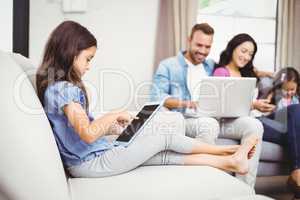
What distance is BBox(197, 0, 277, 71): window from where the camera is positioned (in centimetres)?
304

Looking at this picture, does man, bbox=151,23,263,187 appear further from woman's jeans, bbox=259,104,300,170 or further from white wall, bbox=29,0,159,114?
white wall, bbox=29,0,159,114

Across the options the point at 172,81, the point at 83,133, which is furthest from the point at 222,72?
the point at 83,133

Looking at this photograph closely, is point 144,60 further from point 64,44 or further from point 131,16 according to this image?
point 64,44

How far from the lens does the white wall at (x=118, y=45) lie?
2.63 m

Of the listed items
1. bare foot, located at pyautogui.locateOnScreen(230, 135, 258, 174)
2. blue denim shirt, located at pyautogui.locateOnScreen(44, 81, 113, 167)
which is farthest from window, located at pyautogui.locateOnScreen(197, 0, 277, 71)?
blue denim shirt, located at pyautogui.locateOnScreen(44, 81, 113, 167)

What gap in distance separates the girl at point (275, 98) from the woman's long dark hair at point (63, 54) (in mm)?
1234

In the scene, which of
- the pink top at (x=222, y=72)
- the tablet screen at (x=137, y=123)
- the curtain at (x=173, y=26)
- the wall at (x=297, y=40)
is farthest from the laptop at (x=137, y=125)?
the wall at (x=297, y=40)

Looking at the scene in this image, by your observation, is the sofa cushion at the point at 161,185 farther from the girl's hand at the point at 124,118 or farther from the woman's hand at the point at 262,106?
the woman's hand at the point at 262,106

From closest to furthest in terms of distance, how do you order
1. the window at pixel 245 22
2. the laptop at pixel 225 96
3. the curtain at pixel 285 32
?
the laptop at pixel 225 96 < the window at pixel 245 22 < the curtain at pixel 285 32

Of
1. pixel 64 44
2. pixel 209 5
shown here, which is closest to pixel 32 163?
pixel 64 44

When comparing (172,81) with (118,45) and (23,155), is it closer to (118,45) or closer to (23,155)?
(118,45)

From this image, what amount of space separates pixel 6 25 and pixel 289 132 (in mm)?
1598

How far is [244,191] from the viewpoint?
1.18 meters

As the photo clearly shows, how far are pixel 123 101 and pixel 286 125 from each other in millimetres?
1187
